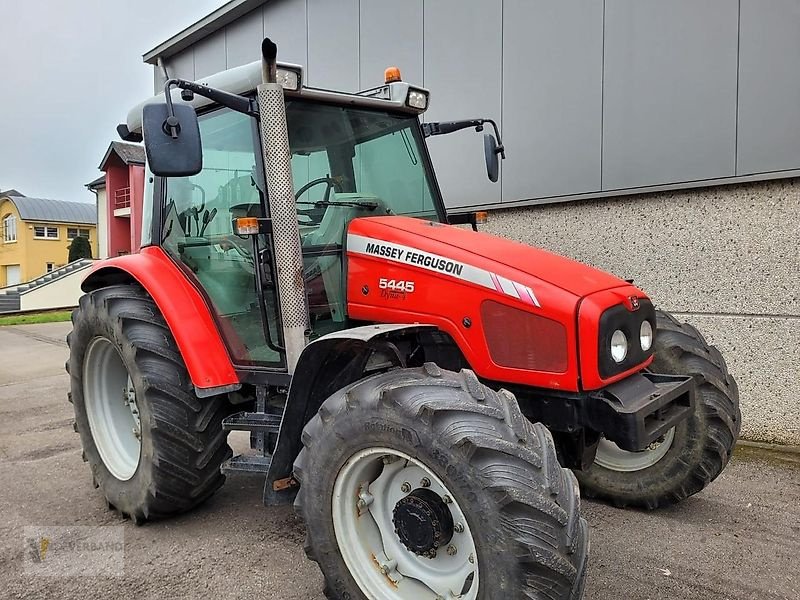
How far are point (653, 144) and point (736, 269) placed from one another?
122cm

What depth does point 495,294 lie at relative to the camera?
2.72 meters

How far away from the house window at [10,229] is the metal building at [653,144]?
44.3 meters

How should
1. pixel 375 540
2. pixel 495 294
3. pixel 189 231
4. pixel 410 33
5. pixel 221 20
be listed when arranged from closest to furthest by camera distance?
pixel 375 540
pixel 495 294
pixel 189 231
pixel 410 33
pixel 221 20

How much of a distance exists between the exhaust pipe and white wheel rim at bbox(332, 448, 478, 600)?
765 mm

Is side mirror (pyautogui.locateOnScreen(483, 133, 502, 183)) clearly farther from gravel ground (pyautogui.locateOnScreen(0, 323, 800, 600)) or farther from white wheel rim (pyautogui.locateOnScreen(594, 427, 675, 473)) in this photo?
gravel ground (pyautogui.locateOnScreen(0, 323, 800, 600))

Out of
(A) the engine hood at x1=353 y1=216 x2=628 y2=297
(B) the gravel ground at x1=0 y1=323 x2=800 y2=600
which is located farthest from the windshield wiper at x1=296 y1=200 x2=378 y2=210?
(B) the gravel ground at x1=0 y1=323 x2=800 y2=600

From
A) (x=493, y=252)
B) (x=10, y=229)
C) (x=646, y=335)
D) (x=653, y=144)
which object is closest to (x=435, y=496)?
(x=493, y=252)

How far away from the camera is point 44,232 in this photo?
4291 cm

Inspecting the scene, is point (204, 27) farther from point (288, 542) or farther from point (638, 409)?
point (638, 409)

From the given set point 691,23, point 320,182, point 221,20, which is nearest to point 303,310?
point 320,182

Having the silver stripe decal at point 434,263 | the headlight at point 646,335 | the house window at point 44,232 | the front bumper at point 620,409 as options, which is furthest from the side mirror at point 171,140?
the house window at point 44,232

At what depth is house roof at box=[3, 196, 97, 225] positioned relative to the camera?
42.3 metres

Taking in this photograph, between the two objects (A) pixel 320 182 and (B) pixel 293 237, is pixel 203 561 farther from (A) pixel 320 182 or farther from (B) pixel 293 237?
(A) pixel 320 182

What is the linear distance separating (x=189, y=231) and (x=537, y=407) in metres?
2.14
